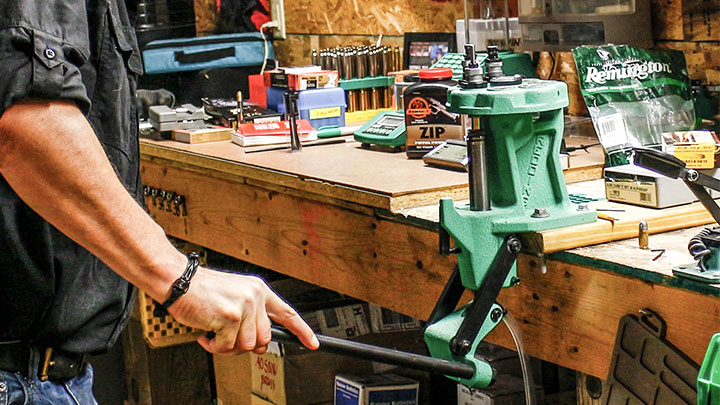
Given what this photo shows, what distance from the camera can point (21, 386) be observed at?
1.37 meters

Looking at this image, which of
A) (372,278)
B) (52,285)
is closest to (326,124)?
(372,278)

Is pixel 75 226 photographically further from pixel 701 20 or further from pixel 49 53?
pixel 701 20

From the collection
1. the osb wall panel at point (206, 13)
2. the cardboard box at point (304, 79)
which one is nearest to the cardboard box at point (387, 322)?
the cardboard box at point (304, 79)

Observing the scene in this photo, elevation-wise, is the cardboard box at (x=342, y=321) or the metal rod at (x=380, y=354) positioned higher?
the metal rod at (x=380, y=354)

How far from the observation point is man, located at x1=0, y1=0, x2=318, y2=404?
1174 millimetres

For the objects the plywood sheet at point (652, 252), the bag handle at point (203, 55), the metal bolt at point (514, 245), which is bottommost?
the plywood sheet at point (652, 252)

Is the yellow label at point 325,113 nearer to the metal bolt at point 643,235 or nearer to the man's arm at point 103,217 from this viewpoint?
the metal bolt at point 643,235

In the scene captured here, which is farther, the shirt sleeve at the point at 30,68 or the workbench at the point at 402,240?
the workbench at the point at 402,240

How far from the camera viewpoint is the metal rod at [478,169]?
159 centimetres

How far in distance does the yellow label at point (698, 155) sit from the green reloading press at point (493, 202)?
0.21 m

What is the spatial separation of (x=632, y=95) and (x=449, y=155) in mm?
415

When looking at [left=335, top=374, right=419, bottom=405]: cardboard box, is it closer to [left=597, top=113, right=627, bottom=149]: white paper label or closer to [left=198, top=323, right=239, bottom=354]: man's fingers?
[left=597, top=113, right=627, bottom=149]: white paper label

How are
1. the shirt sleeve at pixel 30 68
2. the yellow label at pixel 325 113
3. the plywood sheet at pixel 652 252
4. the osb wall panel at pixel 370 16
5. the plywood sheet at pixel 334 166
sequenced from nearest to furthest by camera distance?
the shirt sleeve at pixel 30 68 < the plywood sheet at pixel 652 252 < the plywood sheet at pixel 334 166 < the yellow label at pixel 325 113 < the osb wall panel at pixel 370 16

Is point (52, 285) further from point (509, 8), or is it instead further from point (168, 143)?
point (509, 8)
